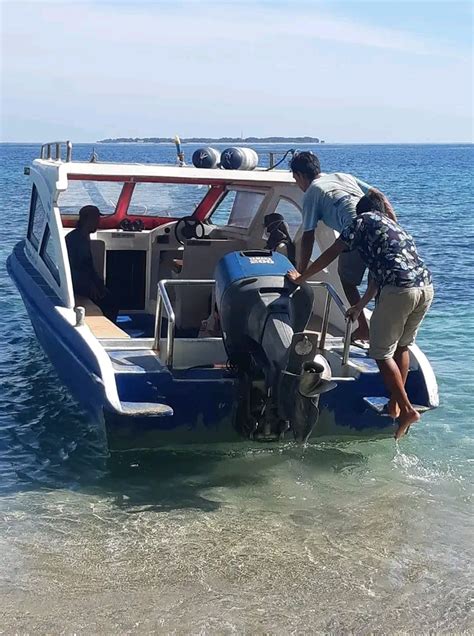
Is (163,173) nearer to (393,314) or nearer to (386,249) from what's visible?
(386,249)

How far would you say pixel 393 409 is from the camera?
587 cm

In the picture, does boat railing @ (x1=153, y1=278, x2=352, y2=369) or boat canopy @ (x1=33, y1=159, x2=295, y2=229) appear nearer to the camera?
boat railing @ (x1=153, y1=278, x2=352, y2=369)

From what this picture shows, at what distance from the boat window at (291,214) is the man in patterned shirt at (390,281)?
8.59 ft

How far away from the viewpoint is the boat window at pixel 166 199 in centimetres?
980

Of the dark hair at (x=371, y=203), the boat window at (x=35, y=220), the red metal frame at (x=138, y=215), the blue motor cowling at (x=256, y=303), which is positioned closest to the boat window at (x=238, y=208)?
the red metal frame at (x=138, y=215)

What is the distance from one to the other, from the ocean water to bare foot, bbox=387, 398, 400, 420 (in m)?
0.66

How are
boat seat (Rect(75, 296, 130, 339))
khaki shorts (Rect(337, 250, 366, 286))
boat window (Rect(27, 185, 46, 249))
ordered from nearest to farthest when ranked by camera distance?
khaki shorts (Rect(337, 250, 366, 286)) < boat seat (Rect(75, 296, 130, 339)) < boat window (Rect(27, 185, 46, 249))

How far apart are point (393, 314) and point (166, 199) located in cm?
479

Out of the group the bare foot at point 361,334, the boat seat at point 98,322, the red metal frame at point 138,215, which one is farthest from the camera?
the red metal frame at point 138,215

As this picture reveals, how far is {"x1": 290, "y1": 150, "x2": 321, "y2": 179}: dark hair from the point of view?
6.63 metres

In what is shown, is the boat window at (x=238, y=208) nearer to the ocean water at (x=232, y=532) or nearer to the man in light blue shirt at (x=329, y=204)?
the man in light blue shirt at (x=329, y=204)

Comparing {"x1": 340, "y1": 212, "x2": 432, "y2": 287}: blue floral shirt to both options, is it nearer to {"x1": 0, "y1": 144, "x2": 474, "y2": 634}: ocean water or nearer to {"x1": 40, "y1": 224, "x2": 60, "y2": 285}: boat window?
{"x1": 0, "y1": 144, "x2": 474, "y2": 634}: ocean water

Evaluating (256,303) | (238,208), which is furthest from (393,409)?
(238,208)

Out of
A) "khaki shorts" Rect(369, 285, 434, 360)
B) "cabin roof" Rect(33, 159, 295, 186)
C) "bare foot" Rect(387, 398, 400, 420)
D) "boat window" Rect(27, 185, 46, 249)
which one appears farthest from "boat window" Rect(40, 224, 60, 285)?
"bare foot" Rect(387, 398, 400, 420)
